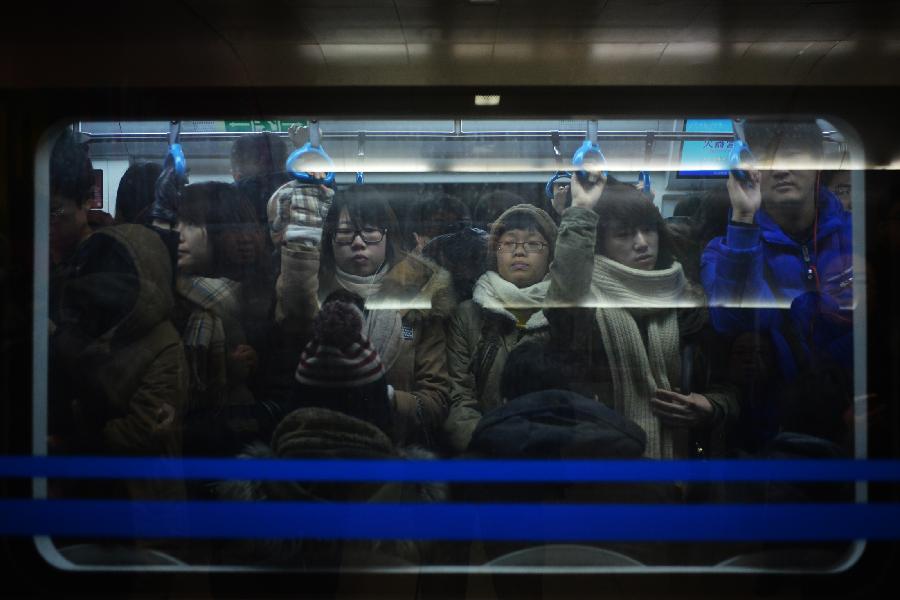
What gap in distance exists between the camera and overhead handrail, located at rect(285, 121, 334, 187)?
110 inches

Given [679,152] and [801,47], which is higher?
[801,47]

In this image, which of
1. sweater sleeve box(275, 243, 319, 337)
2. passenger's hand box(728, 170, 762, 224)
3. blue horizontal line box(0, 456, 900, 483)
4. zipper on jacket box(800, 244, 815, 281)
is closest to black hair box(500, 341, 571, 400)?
blue horizontal line box(0, 456, 900, 483)

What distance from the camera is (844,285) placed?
9.32ft

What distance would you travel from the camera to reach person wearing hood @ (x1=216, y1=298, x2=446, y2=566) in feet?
9.10

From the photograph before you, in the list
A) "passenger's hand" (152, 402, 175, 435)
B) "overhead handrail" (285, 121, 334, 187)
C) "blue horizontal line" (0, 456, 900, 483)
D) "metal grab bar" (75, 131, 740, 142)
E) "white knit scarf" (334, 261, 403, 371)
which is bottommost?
"blue horizontal line" (0, 456, 900, 483)

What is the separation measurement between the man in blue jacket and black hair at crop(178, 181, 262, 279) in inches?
61.4

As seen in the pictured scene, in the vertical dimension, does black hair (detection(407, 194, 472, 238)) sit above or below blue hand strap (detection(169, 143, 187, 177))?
below

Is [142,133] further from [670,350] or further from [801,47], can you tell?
[801,47]

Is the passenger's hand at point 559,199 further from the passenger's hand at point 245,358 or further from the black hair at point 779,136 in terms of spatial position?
the passenger's hand at point 245,358

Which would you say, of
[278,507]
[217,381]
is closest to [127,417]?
[217,381]

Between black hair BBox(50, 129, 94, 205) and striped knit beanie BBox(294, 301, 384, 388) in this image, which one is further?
black hair BBox(50, 129, 94, 205)

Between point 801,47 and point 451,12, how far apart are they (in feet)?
4.00

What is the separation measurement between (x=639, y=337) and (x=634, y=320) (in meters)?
0.06

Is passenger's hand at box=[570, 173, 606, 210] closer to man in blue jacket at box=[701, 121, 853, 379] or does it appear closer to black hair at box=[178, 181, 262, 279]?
man in blue jacket at box=[701, 121, 853, 379]
